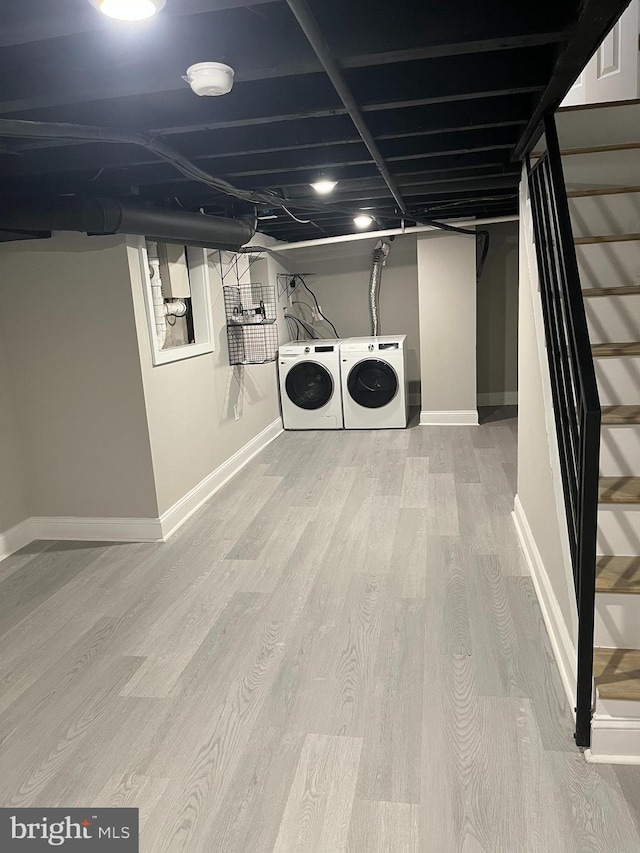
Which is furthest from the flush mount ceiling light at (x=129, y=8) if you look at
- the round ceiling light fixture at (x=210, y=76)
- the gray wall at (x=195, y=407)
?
the gray wall at (x=195, y=407)

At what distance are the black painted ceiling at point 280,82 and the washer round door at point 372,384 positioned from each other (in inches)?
119

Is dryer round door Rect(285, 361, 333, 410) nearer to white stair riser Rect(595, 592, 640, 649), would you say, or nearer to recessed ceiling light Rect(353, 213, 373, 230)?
recessed ceiling light Rect(353, 213, 373, 230)

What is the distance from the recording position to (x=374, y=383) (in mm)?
6680

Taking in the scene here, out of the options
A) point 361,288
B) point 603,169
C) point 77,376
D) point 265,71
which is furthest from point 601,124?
point 361,288

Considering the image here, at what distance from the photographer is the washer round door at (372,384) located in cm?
657

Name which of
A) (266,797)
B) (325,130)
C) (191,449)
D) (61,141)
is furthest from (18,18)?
(191,449)

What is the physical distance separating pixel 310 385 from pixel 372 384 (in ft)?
2.18

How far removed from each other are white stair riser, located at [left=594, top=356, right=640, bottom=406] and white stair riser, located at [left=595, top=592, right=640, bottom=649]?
Result: 2.57 ft

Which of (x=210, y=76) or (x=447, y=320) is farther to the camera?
(x=447, y=320)

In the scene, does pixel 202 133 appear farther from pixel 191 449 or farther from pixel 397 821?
pixel 397 821

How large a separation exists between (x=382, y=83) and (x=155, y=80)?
830mm

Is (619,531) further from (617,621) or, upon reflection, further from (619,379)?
(619,379)

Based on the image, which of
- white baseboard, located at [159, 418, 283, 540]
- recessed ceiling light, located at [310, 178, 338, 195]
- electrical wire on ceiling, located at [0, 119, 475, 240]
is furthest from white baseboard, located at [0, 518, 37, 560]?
recessed ceiling light, located at [310, 178, 338, 195]

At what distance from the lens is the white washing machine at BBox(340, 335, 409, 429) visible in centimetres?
652
